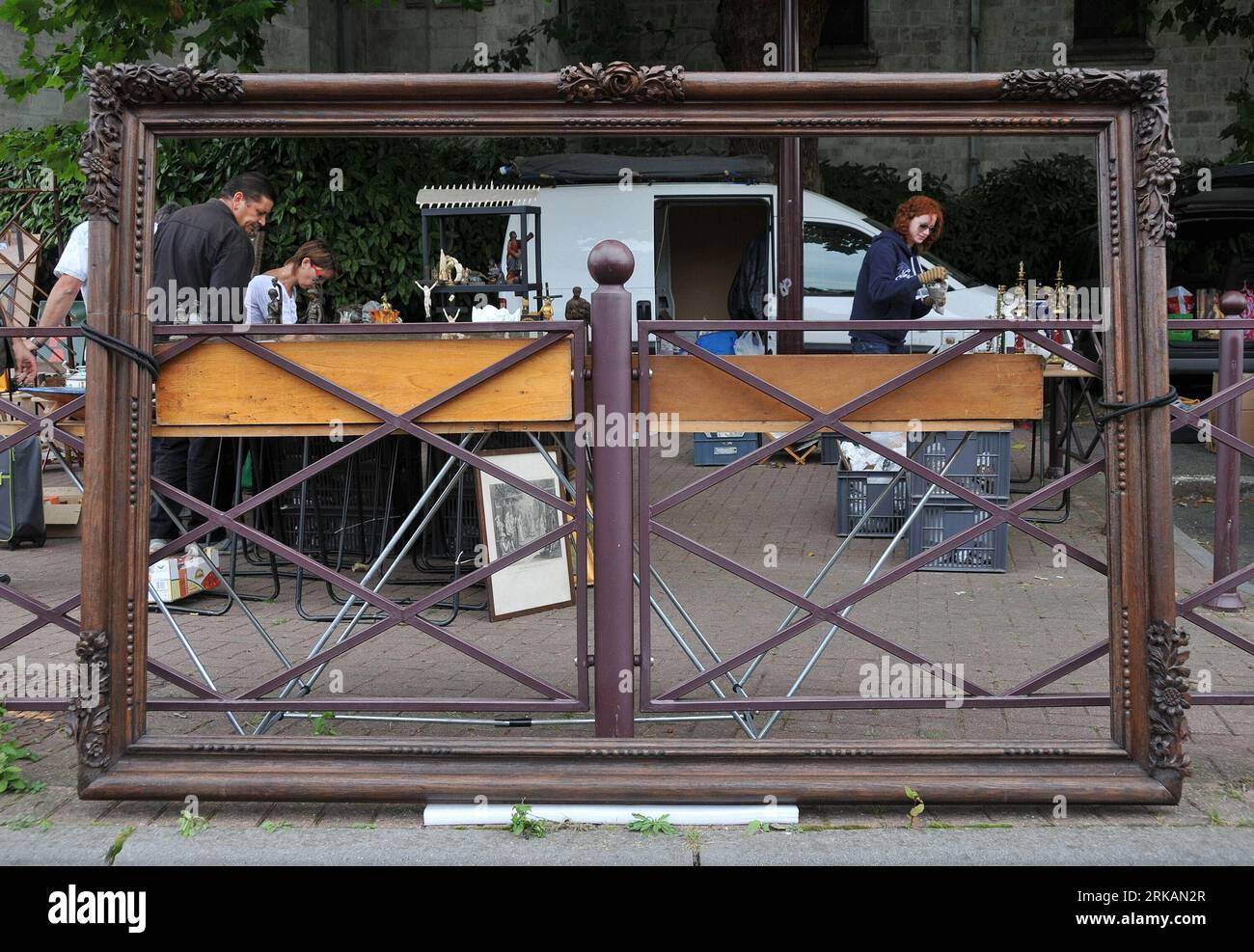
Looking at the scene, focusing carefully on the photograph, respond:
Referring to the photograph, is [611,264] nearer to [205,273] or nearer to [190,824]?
[190,824]

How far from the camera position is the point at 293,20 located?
1828 centimetres

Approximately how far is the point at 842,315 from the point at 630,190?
2541 mm

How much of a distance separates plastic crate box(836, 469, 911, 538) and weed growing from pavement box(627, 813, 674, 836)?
400 cm

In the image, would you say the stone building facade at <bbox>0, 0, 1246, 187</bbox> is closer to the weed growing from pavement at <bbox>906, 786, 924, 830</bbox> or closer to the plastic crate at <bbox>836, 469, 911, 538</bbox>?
the plastic crate at <bbox>836, 469, 911, 538</bbox>

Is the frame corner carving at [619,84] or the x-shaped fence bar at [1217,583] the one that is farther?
the x-shaped fence bar at [1217,583]

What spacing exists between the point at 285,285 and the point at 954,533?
4211 mm

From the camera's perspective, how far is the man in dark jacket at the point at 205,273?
651 cm

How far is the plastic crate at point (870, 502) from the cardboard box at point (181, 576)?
3676mm

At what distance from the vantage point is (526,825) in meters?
3.34

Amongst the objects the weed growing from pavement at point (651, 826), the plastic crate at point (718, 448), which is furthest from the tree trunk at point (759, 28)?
the weed growing from pavement at point (651, 826)

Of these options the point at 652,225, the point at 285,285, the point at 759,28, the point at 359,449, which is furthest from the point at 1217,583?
the point at 759,28

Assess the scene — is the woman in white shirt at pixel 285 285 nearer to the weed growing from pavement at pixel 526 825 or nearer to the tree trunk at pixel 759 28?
the weed growing from pavement at pixel 526 825

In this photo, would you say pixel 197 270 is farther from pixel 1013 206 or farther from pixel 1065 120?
pixel 1013 206


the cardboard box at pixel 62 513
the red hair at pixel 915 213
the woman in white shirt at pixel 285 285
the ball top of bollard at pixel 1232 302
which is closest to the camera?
the ball top of bollard at pixel 1232 302
